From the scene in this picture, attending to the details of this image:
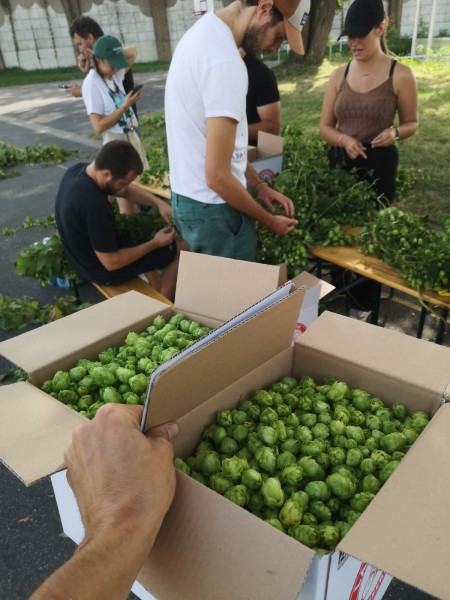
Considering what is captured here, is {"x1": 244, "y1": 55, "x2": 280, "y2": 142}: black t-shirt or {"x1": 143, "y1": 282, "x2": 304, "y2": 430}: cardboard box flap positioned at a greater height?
{"x1": 244, "y1": 55, "x2": 280, "y2": 142}: black t-shirt

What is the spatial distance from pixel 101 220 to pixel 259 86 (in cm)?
190

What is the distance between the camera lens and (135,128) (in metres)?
5.32

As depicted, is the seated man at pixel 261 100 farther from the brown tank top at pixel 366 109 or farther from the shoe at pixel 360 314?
the shoe at pixel 360 314

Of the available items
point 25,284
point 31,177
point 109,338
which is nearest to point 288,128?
point 25,284

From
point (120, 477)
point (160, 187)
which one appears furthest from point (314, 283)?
point (160, 187)

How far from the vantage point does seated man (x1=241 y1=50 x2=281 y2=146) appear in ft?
13.0

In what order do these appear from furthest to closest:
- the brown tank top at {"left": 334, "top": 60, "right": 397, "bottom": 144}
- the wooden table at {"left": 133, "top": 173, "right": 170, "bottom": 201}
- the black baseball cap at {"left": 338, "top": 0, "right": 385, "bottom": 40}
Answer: the wooden table at {"left": 133, "top": 173, "right": 170, "bottom": 201}
the brown tank top at {"left": 334, "top": 60, "right": 397, "bottom": 144}
the black baseball cap at {"left": 338, "top": 0, "right": 385, "bottom": 40}

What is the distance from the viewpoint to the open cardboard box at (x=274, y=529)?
1.09 m

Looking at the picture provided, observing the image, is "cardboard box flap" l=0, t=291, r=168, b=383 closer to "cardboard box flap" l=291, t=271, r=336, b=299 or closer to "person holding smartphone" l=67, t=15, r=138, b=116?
"cardboard box flap" l=291, t=271, r=336, b=299

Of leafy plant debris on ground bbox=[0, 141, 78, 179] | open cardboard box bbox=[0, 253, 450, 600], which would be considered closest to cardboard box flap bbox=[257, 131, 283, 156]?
open cardboard box bbox=[0, 253, 450, 600]

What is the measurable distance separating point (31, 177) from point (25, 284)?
14.1ft

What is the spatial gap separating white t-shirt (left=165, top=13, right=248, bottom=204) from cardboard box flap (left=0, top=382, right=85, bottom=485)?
4.53 feet

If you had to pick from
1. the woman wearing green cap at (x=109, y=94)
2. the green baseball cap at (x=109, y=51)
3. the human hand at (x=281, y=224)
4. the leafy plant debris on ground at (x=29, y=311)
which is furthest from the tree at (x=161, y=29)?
the human hand at (x=281, y=224)

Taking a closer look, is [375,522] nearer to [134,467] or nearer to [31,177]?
[134,467]
